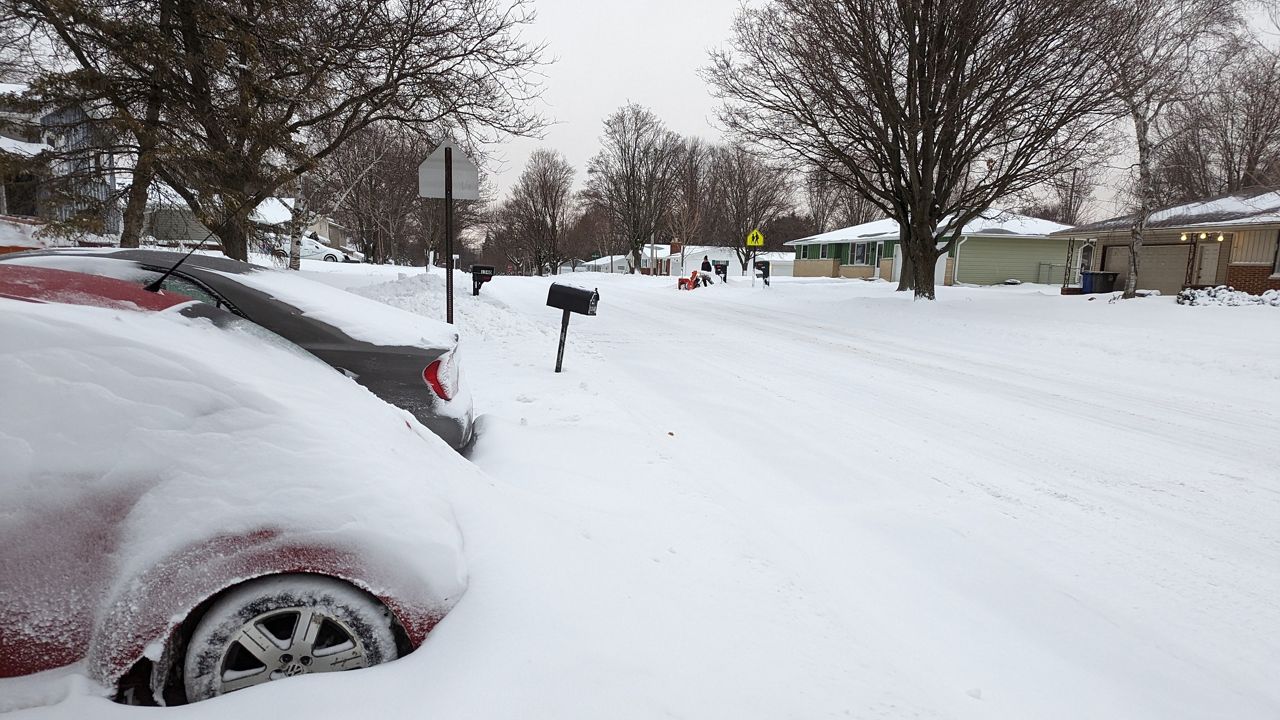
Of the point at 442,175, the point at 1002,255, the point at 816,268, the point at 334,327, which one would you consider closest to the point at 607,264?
the point at 816,268

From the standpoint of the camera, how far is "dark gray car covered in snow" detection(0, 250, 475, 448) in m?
3.68

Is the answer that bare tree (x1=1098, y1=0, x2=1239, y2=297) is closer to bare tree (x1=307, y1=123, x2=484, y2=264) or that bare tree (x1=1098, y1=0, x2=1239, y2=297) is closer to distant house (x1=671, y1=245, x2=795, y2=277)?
bare tree (x1=307, y1=123, x2=484, y2=264)

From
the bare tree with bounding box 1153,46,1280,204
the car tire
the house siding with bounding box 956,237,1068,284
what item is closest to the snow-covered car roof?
the car tire

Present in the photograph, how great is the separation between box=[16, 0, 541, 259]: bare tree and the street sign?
12.5ft

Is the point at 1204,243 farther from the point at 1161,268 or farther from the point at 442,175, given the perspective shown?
the point at 442,175

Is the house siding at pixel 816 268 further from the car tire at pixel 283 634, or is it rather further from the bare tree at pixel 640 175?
the car tire at pixel 283 634

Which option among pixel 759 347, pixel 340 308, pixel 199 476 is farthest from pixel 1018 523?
pixel 759 347

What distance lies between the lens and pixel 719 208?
200 feet

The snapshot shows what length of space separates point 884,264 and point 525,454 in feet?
120

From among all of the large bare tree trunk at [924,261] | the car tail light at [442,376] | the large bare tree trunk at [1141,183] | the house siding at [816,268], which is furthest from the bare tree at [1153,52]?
the house siding at [816,268]

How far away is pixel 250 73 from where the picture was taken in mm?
10906

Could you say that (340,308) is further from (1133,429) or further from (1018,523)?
(1133,429)

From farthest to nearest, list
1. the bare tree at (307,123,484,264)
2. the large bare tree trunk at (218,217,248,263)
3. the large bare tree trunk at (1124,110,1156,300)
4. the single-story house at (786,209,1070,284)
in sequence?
the single-story house at (786,209,1070,284)
the bare tree at (307,123,484,264)
the large bare tree trunk at (1124,110,1156,300)
the large bare tree trunk at (218,217,248,263)

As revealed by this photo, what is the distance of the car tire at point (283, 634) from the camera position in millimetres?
1954
